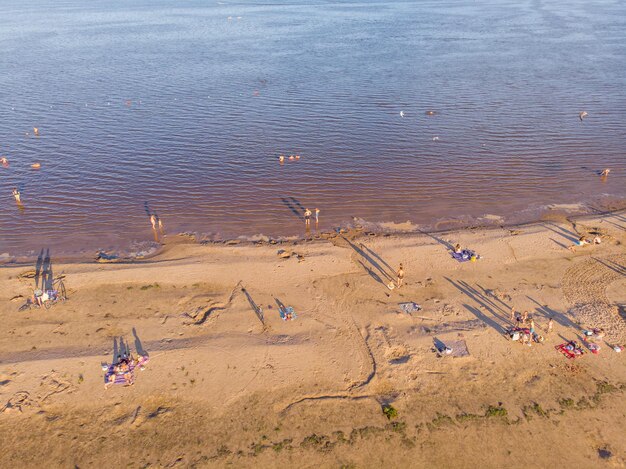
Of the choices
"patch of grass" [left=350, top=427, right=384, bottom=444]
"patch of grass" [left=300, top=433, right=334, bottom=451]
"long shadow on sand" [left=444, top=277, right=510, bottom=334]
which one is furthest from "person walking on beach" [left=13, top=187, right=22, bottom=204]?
"long shadow on sand" [left=444, top=277, right=510, bottom=334]

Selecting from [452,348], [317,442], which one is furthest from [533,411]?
[317,442]

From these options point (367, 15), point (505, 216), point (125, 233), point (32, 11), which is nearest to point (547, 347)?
point (505, 216)

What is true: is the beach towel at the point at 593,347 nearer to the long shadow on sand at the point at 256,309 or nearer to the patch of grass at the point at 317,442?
the patch of grass at the point at 317,442

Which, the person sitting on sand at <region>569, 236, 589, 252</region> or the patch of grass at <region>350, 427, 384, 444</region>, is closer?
the patch of grass at <region>350, 427, 384, 444</region>

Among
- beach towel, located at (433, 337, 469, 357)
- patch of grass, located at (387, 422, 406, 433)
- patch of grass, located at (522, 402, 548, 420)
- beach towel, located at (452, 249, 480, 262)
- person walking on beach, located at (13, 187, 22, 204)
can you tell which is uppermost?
person walking on beach, located at (13, 187, 22, 204)

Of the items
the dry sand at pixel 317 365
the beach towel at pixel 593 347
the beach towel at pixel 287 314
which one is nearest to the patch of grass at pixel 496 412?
the dry sand at pixel 317 365

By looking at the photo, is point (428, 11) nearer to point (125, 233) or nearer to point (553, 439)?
point (125, 233)

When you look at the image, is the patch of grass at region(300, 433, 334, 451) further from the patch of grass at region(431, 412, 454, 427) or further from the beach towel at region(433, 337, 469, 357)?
the beach towel at region(433, 337, 469, 357)

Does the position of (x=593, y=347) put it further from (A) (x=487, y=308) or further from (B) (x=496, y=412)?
(B) (x=496, y=412)
